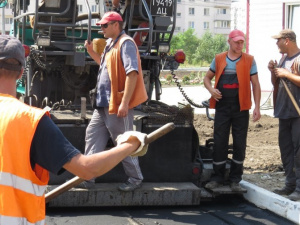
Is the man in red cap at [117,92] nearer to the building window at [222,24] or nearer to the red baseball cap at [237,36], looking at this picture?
the red baseball cap at [237,36]

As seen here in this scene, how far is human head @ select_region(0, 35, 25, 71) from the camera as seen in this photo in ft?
9.16

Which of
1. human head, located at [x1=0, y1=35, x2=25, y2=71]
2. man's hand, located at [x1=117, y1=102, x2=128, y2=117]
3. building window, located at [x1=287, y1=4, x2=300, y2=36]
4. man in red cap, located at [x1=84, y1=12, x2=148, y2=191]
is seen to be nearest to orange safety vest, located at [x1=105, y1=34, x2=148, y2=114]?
man in red cap, located at [x1=84, y1=12, x2=148, y2=191]

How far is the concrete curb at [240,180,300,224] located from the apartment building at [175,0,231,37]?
87169 mm

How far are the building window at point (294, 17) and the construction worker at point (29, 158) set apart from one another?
13.6m

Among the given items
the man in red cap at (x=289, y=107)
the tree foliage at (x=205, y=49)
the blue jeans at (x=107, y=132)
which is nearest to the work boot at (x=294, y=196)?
the man in red cap at (x=289, y=107)

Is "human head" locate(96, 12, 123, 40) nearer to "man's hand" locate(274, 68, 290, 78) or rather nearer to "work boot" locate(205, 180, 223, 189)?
"man's hand" locate(274, 68, 290, 78)

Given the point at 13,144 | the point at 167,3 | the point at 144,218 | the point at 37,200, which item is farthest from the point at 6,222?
the point at 167,3

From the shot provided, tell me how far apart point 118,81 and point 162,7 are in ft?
5.26

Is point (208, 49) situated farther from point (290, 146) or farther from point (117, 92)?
point (117, 92)

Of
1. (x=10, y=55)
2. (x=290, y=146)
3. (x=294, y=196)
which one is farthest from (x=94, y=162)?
(x=290, y=146)

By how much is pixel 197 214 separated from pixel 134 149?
3694 mm

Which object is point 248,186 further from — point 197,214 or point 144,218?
point 144,218

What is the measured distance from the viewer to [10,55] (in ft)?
9.18

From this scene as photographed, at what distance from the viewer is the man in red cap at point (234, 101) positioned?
Answer: 22.3 ft
